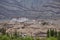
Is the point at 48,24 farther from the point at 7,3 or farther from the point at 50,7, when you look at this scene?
the point at 7,3

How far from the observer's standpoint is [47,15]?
11.3 m

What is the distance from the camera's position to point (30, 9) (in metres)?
11.7

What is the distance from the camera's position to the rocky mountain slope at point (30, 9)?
1138 centimetres

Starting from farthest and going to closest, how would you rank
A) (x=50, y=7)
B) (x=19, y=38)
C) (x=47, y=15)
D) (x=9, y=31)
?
1. (x=50, y=7)
2. (x=47, y=15)
3. (x=9, y=31)
4. (x=19, y=38)

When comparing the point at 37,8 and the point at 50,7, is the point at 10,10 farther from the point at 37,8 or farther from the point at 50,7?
the point at 50,7

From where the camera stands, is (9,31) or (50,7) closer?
(9,31)

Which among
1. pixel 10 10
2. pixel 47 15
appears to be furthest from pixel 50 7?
pixel 10 10

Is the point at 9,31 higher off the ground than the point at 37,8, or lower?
lower

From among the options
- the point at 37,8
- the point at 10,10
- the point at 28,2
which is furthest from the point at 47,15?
the point at 10,10

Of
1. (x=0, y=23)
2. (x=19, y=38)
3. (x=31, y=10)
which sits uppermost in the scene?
(x=31, y=10)

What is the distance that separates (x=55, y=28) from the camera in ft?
35.0

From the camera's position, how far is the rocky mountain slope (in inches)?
448

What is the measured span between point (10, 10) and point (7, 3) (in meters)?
0.52

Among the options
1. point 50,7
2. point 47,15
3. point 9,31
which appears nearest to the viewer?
point 9,31
